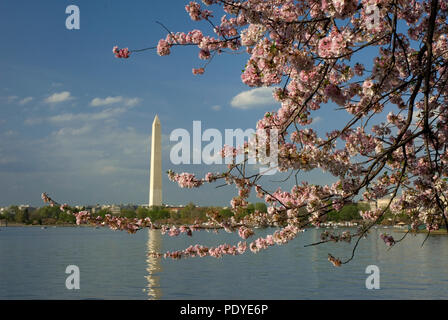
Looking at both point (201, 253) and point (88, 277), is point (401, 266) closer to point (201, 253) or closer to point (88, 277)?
point (88, 277)

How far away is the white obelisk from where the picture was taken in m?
66.6

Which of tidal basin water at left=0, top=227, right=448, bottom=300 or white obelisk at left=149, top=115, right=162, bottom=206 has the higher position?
white obelisk at left=149, top=115, right=162, bottom=206

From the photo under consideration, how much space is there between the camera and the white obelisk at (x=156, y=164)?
66.6 metres

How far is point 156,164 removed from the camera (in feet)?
224

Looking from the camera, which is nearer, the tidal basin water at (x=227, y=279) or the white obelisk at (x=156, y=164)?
the tidal basin water at (x=227, y=279)

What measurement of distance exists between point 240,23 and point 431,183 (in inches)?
109

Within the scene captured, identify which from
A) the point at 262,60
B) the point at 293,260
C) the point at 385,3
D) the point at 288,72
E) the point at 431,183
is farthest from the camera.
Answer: the point at 293,260

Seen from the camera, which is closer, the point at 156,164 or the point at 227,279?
the point at 227,279

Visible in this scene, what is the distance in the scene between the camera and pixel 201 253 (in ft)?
21.2

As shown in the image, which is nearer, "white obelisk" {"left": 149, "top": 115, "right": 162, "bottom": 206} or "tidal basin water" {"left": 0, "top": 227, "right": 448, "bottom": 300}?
"tidal basin water" {"left": 0, "top": 227, "right": 448, "bottom": 300}

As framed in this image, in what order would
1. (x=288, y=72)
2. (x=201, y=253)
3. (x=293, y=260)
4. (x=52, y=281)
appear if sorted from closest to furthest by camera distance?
(x=288, y=72)
(x=201, y=253)
(x=52, y=281)
(x=293, y=260)

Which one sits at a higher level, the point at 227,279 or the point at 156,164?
the point at 156,164

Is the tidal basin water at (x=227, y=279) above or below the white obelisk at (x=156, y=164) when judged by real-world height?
below

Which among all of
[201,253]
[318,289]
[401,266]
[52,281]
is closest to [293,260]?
[401,266]
